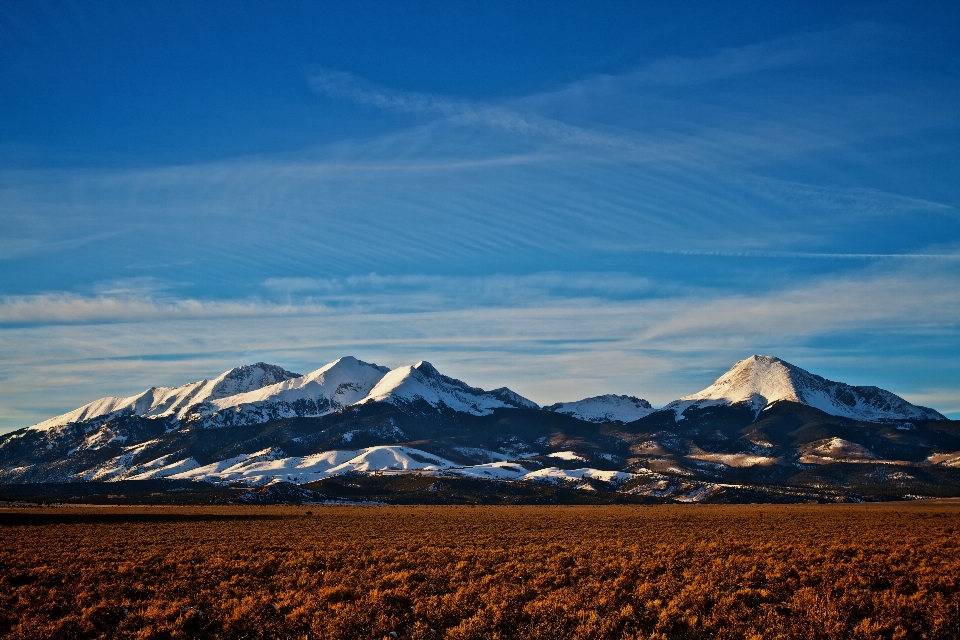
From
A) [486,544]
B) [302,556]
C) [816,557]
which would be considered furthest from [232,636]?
[816,557]

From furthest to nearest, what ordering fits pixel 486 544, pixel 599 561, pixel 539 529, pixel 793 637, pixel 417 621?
pixel 539 529 < pixel 486 544 < pixel 599 561 < pixel 417 621 < pixel 793 637

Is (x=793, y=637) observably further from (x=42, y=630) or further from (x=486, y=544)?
(x=486, y=544)

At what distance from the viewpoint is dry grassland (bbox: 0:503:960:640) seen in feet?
68.7

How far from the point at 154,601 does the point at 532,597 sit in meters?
13.6

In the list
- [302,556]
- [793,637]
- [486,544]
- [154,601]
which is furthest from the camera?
[486,544]

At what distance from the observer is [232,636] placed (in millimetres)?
20500

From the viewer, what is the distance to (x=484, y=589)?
85.3 ft

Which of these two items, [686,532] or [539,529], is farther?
[539,529]

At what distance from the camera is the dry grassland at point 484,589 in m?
20.9

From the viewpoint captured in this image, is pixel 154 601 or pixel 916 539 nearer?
pixel 154 601

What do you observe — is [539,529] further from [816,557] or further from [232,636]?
[232,636]

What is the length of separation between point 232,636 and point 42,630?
577 centimetres

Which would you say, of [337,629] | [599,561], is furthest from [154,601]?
[599,561]

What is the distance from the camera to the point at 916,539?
45156 millimetres
